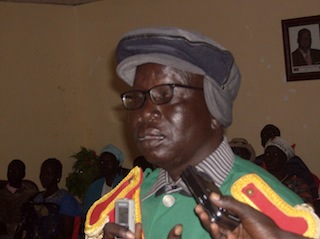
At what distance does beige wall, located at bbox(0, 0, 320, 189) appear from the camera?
21.2 feet

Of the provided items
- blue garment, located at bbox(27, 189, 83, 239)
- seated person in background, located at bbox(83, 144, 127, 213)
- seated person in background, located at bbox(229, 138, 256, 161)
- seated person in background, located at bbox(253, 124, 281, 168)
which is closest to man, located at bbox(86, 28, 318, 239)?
blue garment, located at bbox(27, 189, 83, 239)

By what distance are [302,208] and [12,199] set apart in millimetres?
4830

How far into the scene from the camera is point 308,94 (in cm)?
635

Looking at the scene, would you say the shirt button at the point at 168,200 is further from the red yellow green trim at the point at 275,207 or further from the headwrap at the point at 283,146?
the headwrap at the point at 283,146

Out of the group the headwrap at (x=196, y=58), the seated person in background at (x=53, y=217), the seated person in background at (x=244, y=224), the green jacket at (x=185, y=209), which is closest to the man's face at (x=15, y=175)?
the seated person in background at (x=53, y=217)

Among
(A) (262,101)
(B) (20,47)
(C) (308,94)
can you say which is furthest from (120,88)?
(C) (308,94)

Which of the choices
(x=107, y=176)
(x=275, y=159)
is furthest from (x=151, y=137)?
(x=107, y=176)

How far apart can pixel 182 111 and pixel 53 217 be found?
10.6 ft

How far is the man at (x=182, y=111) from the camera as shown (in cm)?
168

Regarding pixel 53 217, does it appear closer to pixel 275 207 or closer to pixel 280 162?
pixel 280 162

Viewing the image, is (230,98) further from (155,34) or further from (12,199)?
(12,199)

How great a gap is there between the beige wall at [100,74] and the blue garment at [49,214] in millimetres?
2246

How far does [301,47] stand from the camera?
642cm

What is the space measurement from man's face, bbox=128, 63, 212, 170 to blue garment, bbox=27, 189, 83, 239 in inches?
122
